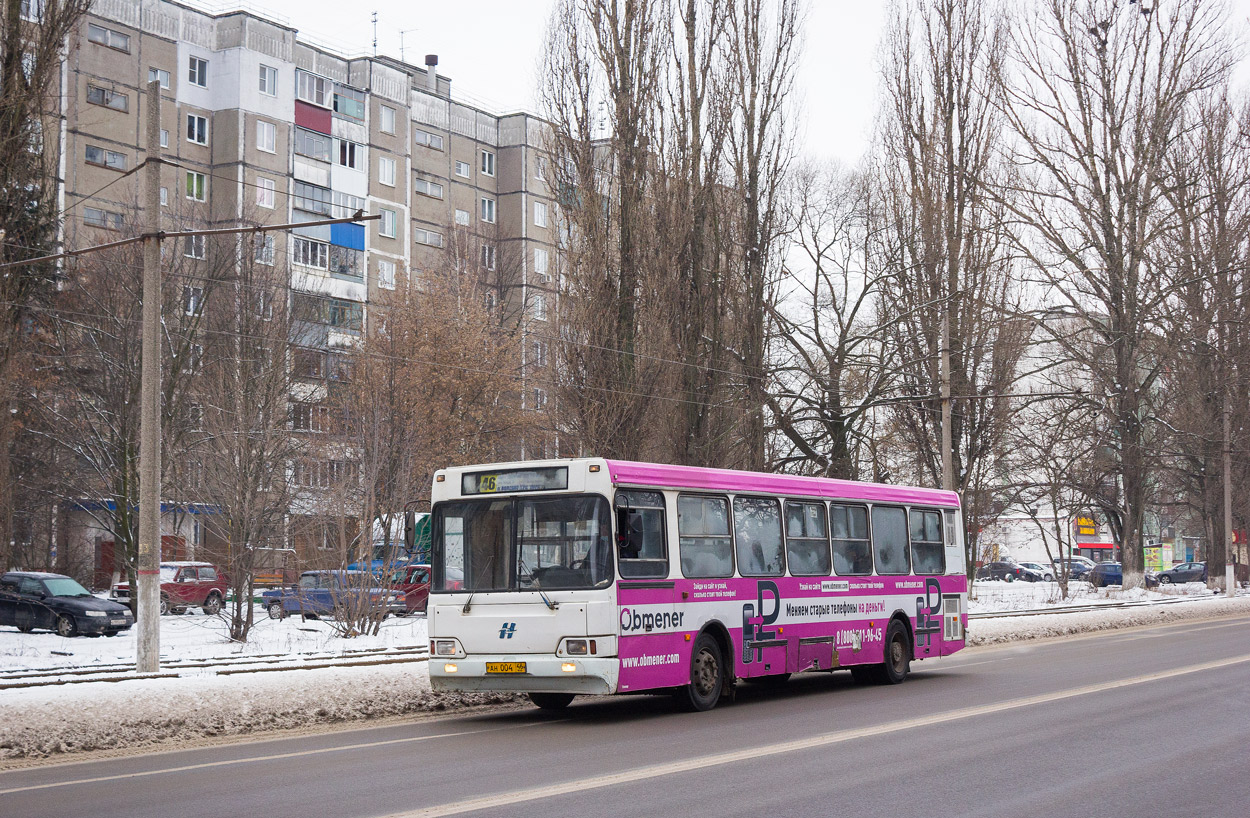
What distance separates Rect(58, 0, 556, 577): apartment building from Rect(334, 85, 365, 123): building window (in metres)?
0.07

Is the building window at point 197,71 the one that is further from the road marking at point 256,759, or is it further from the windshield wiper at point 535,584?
the road marking at point 256,759

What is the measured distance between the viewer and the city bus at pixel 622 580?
14188 mm

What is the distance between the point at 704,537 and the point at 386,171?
58831mm

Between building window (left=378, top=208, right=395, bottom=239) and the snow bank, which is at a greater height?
building window (left=378, top=208, right=395, bottom=239)

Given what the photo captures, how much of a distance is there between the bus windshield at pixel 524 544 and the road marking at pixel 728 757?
311 cm

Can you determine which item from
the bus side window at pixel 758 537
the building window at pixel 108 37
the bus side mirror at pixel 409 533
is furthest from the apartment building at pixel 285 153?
the bus side window at pixel 758 537

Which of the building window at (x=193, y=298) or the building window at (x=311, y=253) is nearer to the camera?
the building window at (x=193, y=298)

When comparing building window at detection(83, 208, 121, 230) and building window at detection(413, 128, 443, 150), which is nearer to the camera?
building window at detection(83, 208, 121, 230)

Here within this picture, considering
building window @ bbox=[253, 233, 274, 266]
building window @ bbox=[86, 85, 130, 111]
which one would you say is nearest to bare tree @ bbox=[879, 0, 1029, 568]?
building window @ bbox=[253, 233, 274, 266]

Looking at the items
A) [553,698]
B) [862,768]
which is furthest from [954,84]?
[862,768]

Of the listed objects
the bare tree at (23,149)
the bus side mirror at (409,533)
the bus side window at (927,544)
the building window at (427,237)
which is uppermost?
the building window at (427,237)

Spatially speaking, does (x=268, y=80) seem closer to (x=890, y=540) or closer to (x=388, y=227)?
(x=388, y=227)

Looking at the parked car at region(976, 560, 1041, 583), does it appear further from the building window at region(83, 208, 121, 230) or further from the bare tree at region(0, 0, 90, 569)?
the bare tree at region(0, 0, 90, 569)

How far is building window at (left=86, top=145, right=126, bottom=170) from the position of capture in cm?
5772
